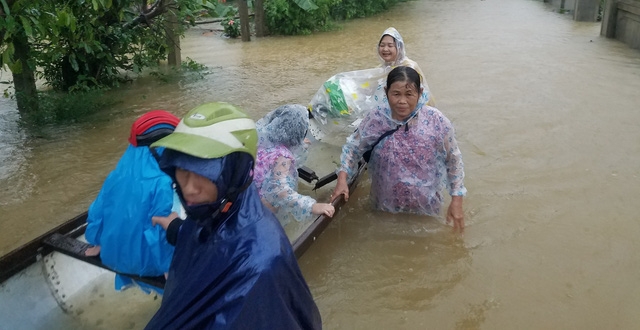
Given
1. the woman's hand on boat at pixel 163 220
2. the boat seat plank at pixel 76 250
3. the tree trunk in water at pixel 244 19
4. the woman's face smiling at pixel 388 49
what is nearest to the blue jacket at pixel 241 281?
the woman's hand on boat at pixel 163 220

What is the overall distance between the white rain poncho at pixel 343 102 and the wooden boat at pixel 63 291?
2.46m

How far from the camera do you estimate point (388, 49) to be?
18.3 feet

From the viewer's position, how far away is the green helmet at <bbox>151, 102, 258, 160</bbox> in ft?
5.31

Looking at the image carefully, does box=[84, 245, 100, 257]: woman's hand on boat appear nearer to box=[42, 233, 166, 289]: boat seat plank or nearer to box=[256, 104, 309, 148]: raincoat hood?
box=[42, 233, 166, 289]: boat seat plank

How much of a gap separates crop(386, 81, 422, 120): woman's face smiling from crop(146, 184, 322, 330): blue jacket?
2.20 metres

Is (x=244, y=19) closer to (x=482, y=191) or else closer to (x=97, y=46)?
(x=97, y=46)

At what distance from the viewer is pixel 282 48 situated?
39.9ft

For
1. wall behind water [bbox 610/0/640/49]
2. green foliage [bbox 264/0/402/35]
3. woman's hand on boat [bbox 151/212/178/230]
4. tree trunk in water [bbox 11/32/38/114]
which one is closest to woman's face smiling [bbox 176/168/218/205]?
woman's hand on boat [bbox 151/212/178/230]

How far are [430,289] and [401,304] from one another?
28 cm

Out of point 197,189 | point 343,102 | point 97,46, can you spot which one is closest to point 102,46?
point 97,46

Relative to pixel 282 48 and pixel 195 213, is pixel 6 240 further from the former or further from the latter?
pixel 282 48

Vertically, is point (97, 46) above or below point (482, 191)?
above

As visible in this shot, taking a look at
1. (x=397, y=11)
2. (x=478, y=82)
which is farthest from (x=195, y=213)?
(x=397, y=11)

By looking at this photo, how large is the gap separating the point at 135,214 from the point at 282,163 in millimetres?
1239
